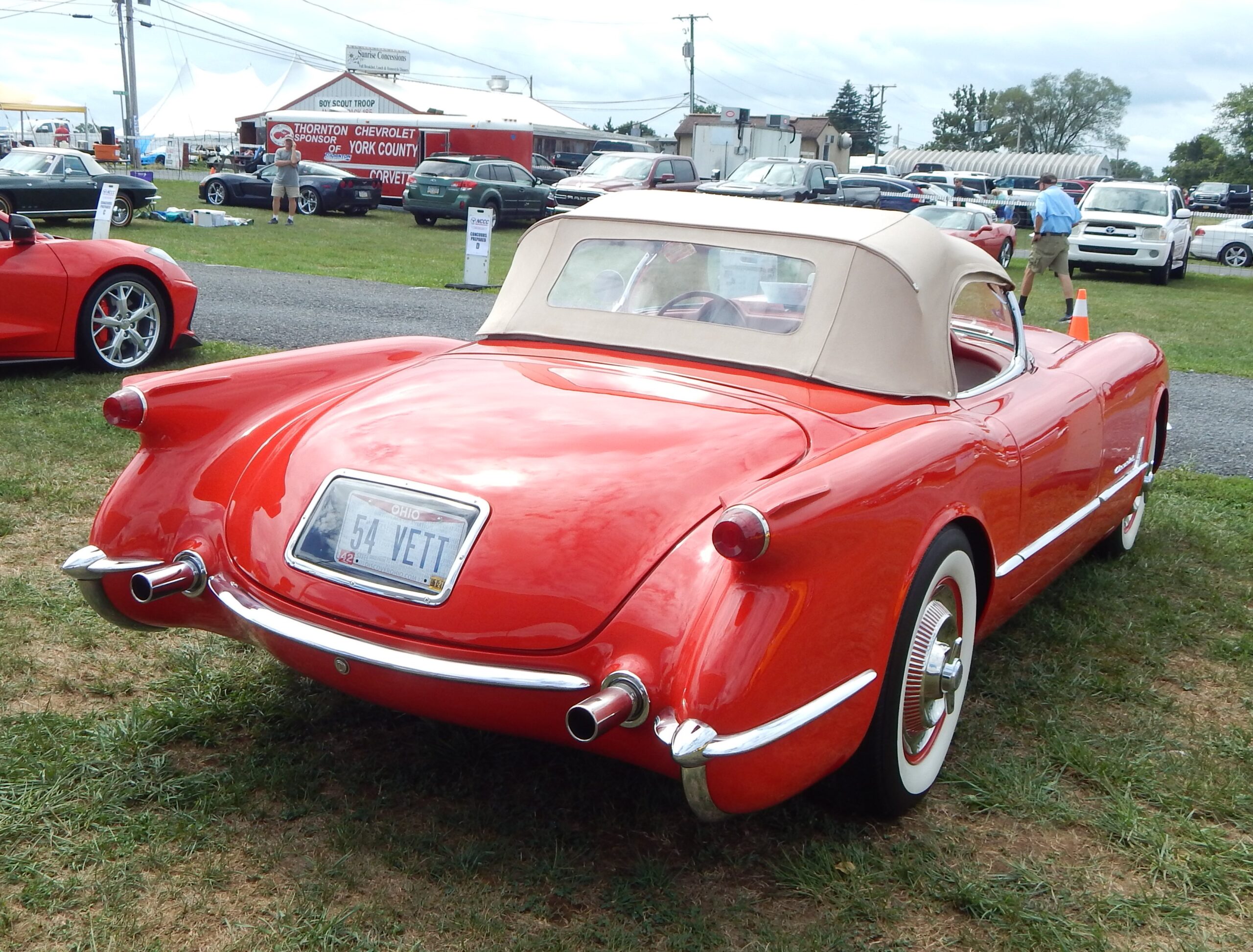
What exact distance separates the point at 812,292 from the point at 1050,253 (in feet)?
38.9

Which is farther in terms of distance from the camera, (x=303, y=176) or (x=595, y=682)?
(x=303, y=176)

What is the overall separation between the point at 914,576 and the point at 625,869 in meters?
0.92

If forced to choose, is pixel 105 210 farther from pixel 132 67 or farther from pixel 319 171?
pixel 132 67

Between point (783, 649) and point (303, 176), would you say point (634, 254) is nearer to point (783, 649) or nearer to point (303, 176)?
point (783, 649)

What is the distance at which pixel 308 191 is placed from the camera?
1065 inches

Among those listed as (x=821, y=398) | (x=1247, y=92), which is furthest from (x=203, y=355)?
(x=1247, y=92)

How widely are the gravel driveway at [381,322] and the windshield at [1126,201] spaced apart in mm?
11885

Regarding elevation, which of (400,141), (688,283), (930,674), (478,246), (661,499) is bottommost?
(930,674)

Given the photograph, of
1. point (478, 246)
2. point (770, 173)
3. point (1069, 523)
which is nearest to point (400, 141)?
point (770, 173)

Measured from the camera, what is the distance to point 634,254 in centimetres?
369

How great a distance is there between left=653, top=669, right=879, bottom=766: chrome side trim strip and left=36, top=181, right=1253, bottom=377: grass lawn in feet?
32.1

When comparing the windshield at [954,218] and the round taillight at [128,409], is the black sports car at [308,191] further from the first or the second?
the round taillight at [128,409]

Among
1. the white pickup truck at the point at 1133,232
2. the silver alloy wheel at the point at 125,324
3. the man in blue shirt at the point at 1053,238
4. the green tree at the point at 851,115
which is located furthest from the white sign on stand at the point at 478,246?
the green tree at the point at 851,115

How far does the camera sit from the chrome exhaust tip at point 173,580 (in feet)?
9.02
